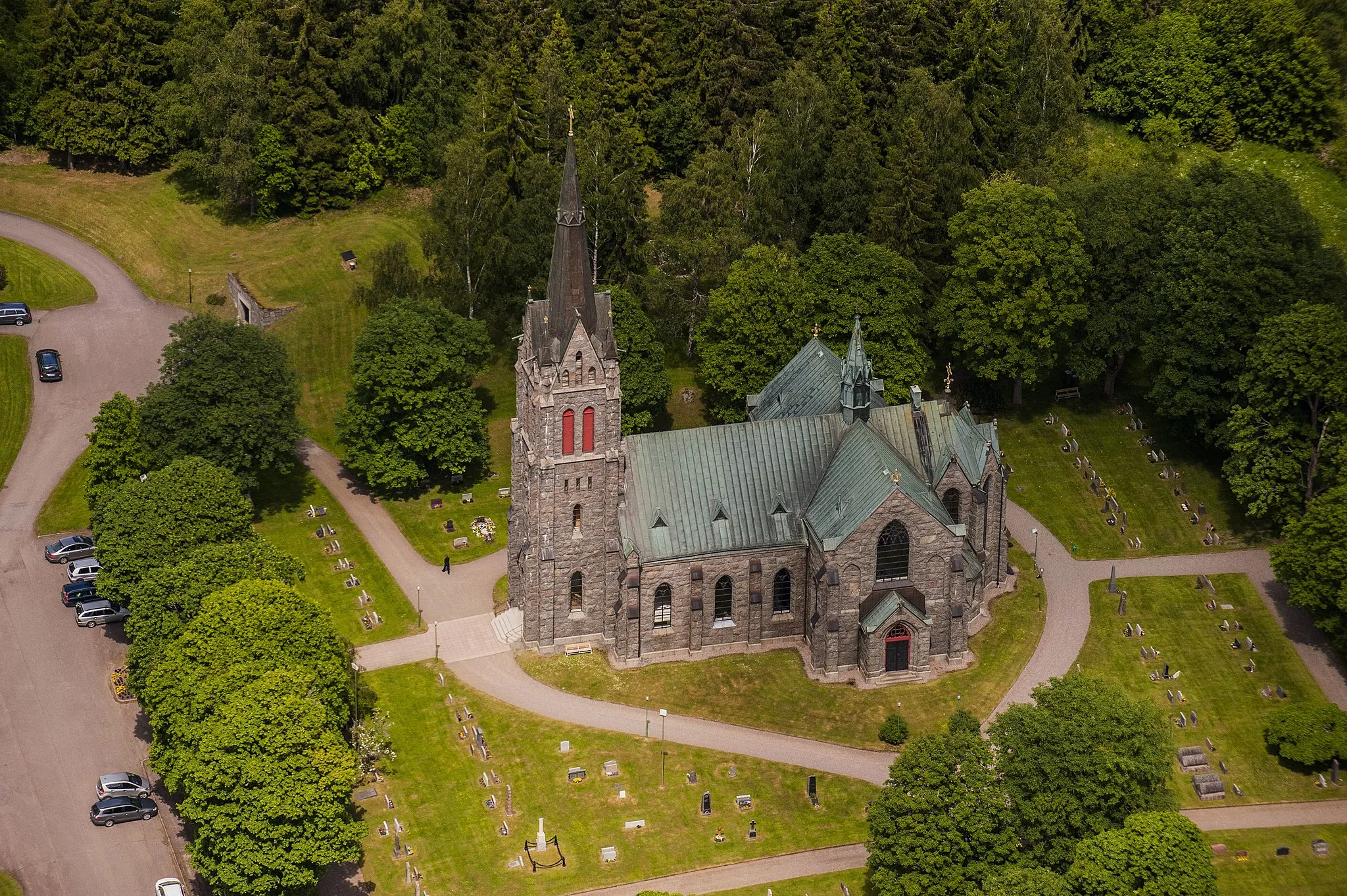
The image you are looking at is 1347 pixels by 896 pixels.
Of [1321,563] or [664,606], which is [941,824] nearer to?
[664,606]

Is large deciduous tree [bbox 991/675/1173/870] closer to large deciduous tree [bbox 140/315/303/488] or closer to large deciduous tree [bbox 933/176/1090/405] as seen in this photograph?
large deciduous tree [bbox 933/176/1090/405]

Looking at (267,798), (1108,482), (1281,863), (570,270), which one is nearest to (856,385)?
(570,270)

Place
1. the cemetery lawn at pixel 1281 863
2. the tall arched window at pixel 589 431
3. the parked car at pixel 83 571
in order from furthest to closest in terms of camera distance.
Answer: the parked car at pixel 83 571, the tall arched window at pixel 589 431, the cemetery lawn at pixel 1281 863

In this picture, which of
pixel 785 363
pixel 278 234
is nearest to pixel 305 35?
pixel 278 234

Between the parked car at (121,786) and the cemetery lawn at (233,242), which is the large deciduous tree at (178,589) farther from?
the cemetery lawn at (233,242)

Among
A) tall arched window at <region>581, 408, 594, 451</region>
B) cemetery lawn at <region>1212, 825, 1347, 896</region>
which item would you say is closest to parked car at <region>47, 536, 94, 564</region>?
tall arched window at <region>581, 408, 594, 451</region>

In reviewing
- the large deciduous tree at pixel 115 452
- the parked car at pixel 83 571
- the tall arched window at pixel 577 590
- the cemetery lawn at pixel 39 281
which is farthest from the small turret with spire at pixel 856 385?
the cemetery lawn at pixel 39 281

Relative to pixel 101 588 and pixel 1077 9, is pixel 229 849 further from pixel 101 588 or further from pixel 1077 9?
pixel 1077 9
